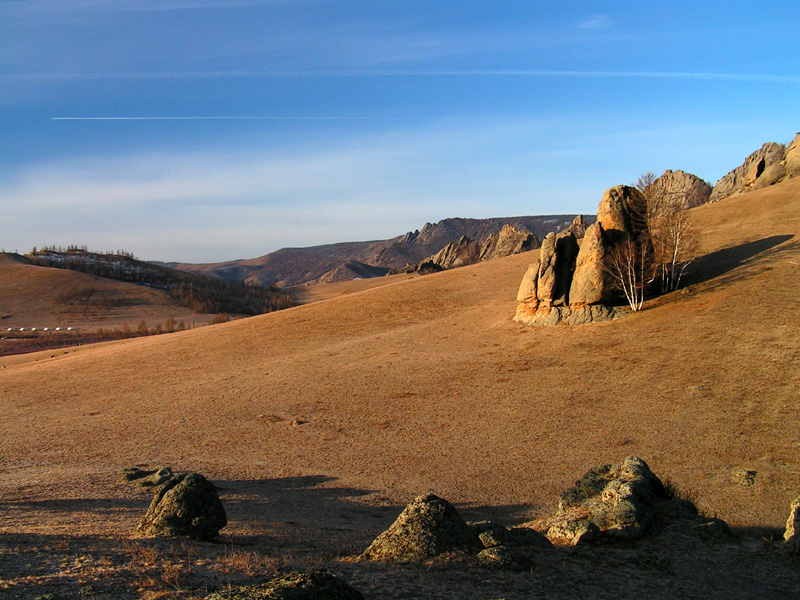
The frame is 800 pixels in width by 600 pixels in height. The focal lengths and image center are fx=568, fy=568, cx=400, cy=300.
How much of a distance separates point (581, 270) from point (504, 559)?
18905mm

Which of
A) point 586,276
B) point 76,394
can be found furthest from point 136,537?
point 586,276

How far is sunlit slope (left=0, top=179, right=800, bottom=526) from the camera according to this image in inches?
507

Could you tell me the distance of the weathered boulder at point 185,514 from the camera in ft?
24.5

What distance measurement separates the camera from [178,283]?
A: 11131 centimetres

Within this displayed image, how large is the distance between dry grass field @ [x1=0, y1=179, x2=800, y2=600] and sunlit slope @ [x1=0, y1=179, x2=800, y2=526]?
3.4 inches

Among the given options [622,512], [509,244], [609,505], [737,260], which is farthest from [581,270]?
[509,244]

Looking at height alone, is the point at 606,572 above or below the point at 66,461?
above

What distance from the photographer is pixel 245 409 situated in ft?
62.6

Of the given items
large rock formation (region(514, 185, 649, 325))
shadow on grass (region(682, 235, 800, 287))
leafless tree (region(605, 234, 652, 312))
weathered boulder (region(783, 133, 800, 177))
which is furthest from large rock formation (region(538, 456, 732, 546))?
weathered boulder (region(783, 133, 800, 177))

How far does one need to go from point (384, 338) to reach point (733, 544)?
20.4 m

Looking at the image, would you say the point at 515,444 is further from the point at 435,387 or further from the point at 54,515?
the point at 54,515

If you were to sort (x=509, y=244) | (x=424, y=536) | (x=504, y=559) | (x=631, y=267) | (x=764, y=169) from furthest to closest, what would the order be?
1. (x=509, y=244)
2. (x=764, y=169)
3. (x=631, y=267)
4. (x=424, y=536)
5. (x=504, y=559)

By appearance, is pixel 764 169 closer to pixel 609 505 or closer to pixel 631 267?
pixel 631 267

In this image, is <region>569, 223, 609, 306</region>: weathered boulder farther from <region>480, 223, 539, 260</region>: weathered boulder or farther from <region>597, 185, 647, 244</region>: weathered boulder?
<region>480, 223, 539, 260</region>: weathered boulder
